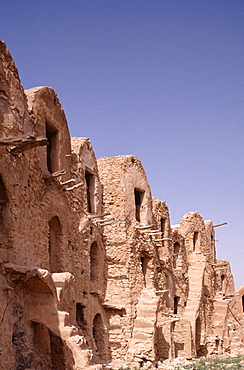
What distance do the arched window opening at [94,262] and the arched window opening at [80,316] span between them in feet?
5.84

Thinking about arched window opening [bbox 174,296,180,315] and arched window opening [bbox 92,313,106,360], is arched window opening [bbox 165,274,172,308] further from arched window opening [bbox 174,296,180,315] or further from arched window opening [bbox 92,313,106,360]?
arched window opening [bbox 92,313,106,360]

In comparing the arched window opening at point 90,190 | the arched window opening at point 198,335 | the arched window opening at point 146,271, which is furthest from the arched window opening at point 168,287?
the arched window opening at point 90,190

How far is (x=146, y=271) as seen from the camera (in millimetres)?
20453

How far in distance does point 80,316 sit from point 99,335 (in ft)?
6.31

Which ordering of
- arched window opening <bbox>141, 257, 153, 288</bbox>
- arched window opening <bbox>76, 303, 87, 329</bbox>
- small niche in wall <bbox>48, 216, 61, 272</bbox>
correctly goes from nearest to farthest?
1. small niche in wall <bbox>48, 216, 61, 272</bbox>
2. arched window opening <bbox>76, 303, 87, 329</bbox>
3. arched window opening <bbox>141, 257, 153, 288</bbox>

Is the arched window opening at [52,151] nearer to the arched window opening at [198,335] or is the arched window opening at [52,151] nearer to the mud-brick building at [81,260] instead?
the mud-brick building at [81,260]

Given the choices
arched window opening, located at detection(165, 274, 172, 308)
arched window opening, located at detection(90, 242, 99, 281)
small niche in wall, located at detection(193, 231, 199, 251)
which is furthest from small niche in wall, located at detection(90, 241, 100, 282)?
small niche in wall, located at detection(193, 231, 199, 251)

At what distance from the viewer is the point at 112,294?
1838 cm

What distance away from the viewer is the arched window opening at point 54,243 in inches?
559

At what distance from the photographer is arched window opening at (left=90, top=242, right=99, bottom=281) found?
57.5 feet

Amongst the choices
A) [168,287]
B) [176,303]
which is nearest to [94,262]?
[168,287]

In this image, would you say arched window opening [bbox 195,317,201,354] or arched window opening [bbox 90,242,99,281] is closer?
arched window opening [bbox 90,242,99,281]

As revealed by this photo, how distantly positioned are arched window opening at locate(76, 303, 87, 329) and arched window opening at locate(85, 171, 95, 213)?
3655 mm

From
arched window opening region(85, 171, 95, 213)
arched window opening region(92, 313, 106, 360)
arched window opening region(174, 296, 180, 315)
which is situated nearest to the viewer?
arched window opening region(92, 313, 106, 360)
